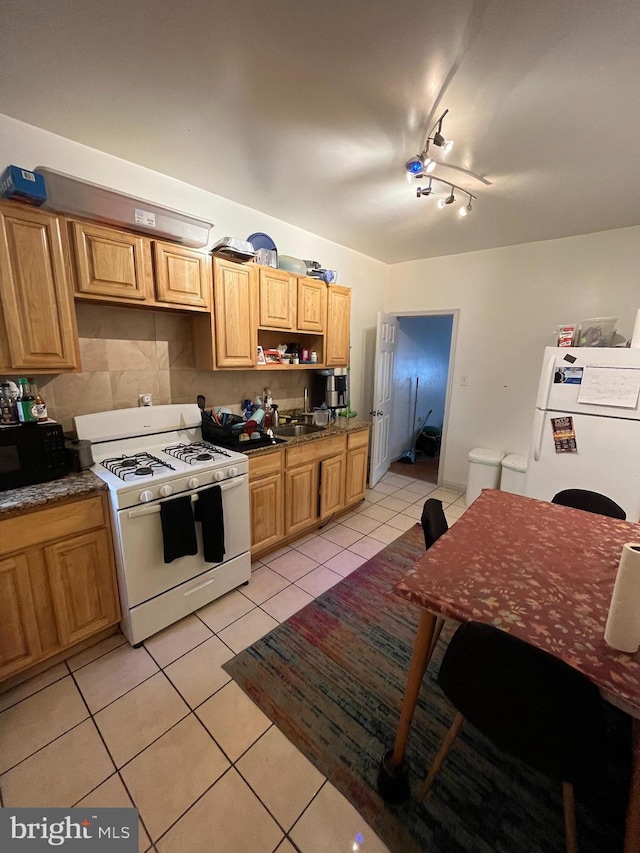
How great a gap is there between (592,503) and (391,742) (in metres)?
1.49

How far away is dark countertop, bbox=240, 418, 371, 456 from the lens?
230 centimetres

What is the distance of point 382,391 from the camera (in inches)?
153

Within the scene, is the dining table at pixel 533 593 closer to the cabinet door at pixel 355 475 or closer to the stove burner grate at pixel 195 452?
the stove burner grate at pixel 195 452

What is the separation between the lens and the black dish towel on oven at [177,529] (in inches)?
67.6

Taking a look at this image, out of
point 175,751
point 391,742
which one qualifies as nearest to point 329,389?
point 391,742

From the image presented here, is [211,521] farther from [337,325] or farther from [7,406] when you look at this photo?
[337,325]

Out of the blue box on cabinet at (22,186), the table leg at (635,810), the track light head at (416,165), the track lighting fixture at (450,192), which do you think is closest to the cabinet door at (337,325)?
the track lighting fixture at (450,192)

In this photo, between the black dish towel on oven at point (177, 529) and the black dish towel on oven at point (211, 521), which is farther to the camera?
the black dish towel on oven at point (211, 521)

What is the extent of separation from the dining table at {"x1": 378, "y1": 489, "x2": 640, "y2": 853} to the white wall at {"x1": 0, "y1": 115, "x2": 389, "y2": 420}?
93.6 inches

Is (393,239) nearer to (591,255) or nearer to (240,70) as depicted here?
(591,255)

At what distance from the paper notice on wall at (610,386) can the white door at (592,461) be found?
0.12m

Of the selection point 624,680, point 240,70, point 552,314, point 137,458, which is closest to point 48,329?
point 137,458

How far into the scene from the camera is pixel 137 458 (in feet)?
6.57

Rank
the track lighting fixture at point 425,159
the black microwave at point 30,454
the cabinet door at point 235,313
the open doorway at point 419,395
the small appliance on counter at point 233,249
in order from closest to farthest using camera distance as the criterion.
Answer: the black microwave at point 30,454 → the track lighting fixture at point 425,159 → the small appliance on counter at point 233,249 → the cabinet door at point 235,313 → the open doorway at point 419,395
